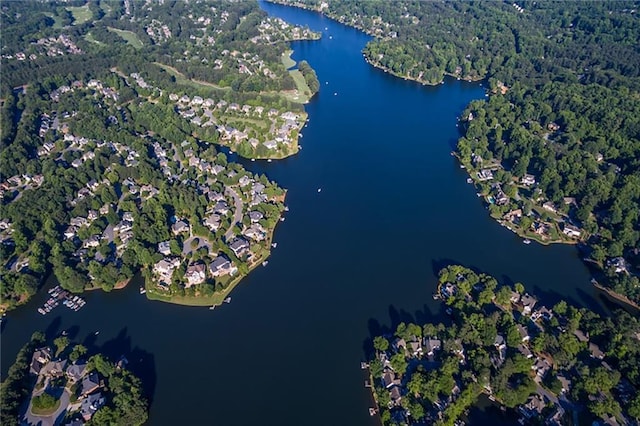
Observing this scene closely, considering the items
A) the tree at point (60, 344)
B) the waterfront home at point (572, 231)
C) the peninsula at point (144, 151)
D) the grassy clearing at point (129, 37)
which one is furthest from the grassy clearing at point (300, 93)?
the tree at point (60, 344)

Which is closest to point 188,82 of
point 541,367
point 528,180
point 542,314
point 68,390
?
point 528,180

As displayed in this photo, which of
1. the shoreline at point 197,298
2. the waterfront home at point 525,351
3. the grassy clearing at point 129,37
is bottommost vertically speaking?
the grassy clearing at point 129,37

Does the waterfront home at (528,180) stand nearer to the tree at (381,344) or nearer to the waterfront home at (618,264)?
the waterfront home at (618,264)

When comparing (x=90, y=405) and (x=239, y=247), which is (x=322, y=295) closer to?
(x=239, y=247)

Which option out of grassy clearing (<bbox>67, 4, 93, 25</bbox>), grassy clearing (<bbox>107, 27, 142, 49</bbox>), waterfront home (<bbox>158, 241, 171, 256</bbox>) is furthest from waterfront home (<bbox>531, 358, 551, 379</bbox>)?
grassy clearing (<bbox>67, 4, 93, 25</bbox>)

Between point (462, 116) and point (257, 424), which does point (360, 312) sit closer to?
point (257, 424)

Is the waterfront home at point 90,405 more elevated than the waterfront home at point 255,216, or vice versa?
the waterfront home at point 255,216
